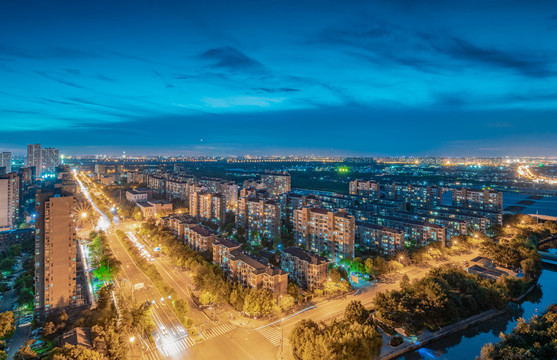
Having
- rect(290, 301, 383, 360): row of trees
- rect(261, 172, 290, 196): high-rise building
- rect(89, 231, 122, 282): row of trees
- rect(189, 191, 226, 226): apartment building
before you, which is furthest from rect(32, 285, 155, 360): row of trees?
rect(261, 172, 290, 196): high-rise building

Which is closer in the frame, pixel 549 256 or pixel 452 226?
pixel 549 256

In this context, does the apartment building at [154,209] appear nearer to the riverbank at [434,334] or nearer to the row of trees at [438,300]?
the row of trees at [438,300]

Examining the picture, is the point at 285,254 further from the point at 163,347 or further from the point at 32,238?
the point at 32,238

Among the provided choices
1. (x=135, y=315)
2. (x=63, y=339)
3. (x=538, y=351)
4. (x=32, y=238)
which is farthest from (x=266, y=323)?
(x=32, y=238)

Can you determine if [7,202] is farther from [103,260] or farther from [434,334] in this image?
[434,334]

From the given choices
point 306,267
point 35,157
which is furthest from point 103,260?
point 35,157

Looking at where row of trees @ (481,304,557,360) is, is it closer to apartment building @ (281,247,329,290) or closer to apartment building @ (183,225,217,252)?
apartment building @ (281,247,329,290)
